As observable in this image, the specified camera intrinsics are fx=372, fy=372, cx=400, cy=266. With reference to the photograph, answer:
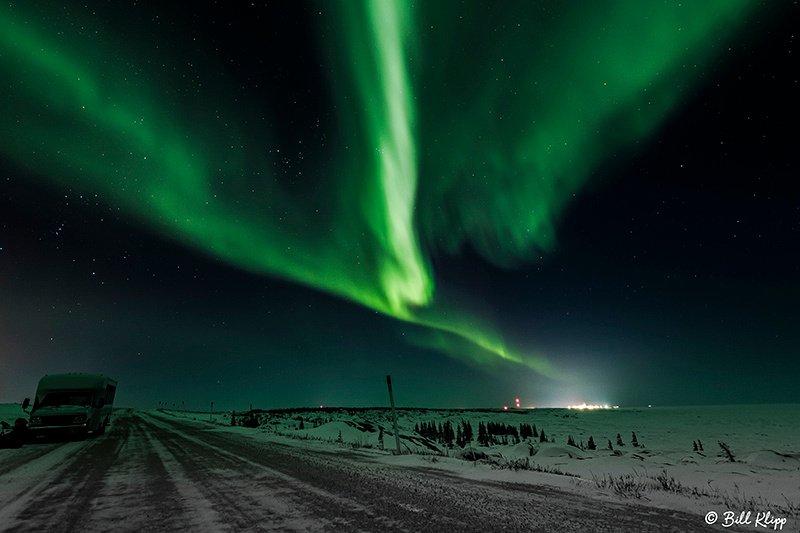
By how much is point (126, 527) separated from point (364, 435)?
69.3 feet

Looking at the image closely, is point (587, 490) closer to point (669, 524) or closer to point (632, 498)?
point (632, 498)

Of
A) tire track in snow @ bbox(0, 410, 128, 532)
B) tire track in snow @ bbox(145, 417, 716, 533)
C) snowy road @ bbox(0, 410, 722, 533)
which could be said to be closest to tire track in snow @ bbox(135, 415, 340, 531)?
snowy road @ bbox(0, 410, 722, 533)

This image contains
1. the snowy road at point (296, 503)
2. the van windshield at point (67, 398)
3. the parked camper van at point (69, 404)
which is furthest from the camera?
the van windshield at point (67, 398)

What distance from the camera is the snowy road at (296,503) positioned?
4.68 metres

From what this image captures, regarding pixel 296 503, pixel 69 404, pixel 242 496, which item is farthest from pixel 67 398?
pixel 296 503

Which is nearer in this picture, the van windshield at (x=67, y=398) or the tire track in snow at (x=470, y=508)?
the tire track in snow at (x=470, y=508)

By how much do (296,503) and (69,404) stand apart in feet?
71.8

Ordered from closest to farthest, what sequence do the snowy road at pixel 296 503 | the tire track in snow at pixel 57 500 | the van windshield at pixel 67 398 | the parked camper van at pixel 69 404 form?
the snowy road at pixel 296 503 → the tire track in snow at pixel 57 500 → the parked camper van at pixel 69 404 → the van windshield at pixel 67 398

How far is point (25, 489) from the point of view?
7.42 metres

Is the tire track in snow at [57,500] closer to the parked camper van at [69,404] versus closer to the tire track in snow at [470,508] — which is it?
the tire track in snow at [470,508]

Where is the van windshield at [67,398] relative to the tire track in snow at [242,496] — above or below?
above

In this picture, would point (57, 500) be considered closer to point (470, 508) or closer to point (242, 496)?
point (242, 496)

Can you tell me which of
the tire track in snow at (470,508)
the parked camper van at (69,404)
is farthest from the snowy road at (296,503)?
the parked camper van at (69,404)

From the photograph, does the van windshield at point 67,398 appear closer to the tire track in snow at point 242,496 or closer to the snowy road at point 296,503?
the snowy road at point 296,503
